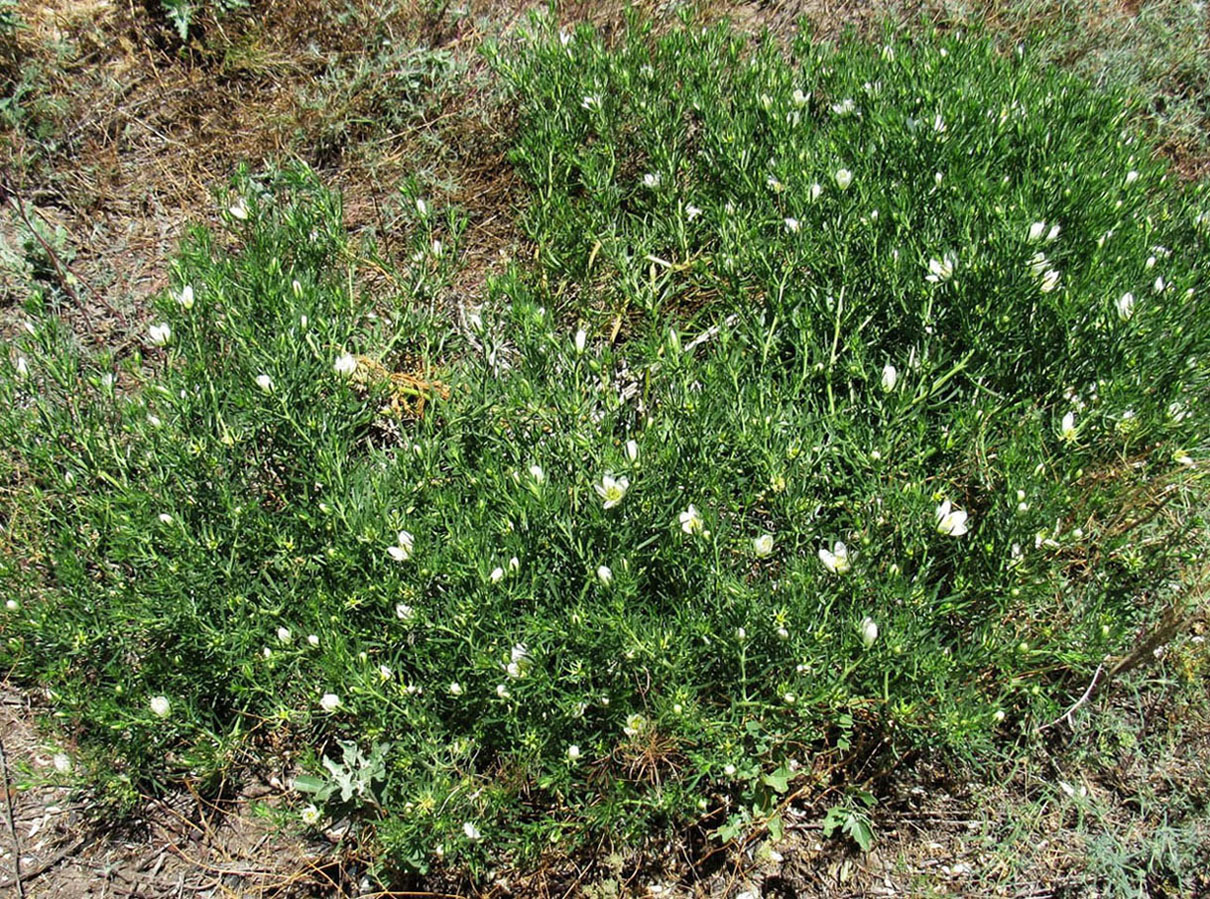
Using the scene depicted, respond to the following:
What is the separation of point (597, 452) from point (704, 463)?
354mm

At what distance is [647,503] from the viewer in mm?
3064

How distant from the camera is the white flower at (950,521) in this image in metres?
2.96

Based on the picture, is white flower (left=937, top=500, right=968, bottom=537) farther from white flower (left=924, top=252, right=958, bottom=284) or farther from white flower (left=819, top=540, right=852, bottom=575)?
white flower (left=924, top=252, right=958, bottom=284)

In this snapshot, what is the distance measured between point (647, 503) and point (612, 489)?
0.14 metres

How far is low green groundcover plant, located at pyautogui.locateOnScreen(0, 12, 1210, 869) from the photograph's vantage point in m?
2.93

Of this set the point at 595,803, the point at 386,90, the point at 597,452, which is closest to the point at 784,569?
the point at 597,452

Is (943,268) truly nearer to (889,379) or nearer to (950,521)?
(889,379)

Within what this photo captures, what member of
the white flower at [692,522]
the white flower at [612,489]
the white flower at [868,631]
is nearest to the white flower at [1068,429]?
the white flower at [868,631]

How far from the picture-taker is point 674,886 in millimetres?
3049

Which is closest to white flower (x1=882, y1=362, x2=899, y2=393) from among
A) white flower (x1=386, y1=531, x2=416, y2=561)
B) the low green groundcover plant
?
the low green groundcover plant

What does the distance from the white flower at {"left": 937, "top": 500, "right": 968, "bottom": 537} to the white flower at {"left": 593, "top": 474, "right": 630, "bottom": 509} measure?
96 cm

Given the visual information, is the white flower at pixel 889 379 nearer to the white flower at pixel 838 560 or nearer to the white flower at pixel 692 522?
the white flower at pixel 838 560

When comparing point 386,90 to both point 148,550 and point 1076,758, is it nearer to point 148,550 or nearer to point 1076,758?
point 148,550

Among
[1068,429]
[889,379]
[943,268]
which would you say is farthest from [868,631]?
[943,268]
